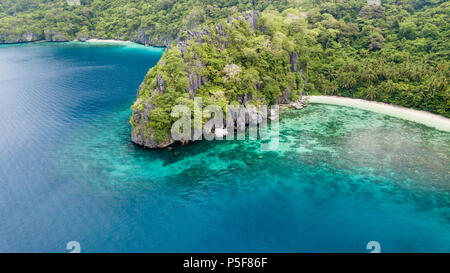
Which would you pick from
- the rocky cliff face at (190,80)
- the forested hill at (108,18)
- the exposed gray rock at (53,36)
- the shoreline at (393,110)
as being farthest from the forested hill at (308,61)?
the exposed gray rock at (53,36)

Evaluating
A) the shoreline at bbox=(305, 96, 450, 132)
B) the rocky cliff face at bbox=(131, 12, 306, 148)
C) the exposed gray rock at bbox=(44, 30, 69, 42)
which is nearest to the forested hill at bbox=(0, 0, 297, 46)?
the exposed gray rock at bbox=(44, 30, 69, 42)

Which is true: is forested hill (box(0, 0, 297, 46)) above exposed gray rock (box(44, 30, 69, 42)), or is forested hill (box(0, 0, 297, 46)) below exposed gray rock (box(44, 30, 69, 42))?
above

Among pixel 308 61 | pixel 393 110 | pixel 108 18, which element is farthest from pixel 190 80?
pixel 108 18

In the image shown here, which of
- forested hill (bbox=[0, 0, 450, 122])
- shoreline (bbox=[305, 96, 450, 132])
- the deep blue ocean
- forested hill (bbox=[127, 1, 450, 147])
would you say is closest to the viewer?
the deep blue ocean

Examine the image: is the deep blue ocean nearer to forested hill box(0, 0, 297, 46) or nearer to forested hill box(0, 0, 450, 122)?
forested hill box(0, 0, 450, 122)

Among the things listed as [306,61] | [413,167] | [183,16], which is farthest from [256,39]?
[183,16]
